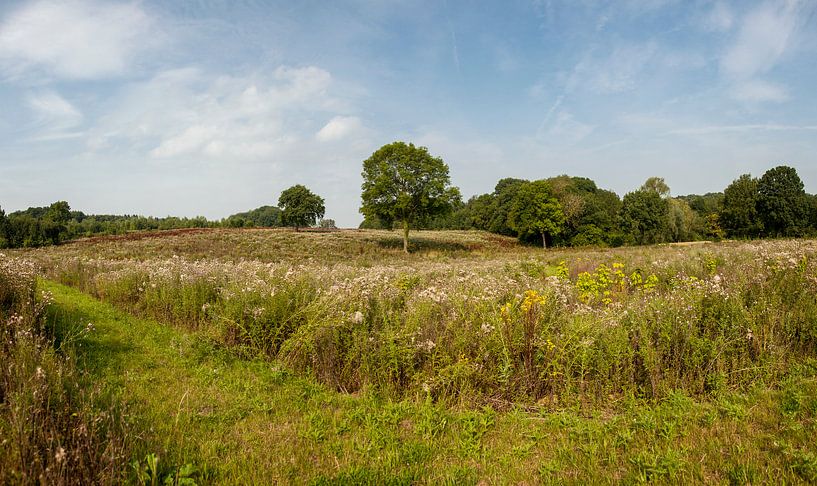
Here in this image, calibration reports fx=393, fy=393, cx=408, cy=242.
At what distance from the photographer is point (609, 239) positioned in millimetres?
52125

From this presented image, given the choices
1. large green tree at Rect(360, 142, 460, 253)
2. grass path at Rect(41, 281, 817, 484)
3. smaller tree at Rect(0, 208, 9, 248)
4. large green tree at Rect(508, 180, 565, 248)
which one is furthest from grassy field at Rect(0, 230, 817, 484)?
smaller tree at Rect(0, 208, 9, 248)

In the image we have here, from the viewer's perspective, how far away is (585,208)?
54250 millimetres

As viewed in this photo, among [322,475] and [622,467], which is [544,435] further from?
[322,475]

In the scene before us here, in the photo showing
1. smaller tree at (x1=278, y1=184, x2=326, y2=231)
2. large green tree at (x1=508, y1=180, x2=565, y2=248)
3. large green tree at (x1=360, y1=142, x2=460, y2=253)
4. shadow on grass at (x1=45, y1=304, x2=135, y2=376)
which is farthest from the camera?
smaller tree at (x1=278, y1=184, x2=326, y2=231)

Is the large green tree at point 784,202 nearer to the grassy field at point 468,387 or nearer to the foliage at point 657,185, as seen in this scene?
the foliage at point 657,185

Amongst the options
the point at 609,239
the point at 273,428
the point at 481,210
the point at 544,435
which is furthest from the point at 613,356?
the point at 481,210

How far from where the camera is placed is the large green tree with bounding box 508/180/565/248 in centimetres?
4784

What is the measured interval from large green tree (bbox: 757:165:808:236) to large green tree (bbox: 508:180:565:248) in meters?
25.1

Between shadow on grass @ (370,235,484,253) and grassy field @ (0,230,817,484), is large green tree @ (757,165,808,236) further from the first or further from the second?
grassy field @ (0,230,817,484)

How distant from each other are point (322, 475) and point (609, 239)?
5590 centimetres

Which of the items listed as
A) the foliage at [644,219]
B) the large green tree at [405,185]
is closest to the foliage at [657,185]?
the foliage at [644,219]

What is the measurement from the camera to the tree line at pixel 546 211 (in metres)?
38.0

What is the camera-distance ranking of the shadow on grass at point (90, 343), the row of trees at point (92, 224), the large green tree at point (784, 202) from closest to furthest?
the shadow on grass at point (90, 343) < the row of trees at point (92, 224) < the large green tree at point (784, 202)

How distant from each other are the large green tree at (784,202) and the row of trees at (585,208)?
0.08 metres
